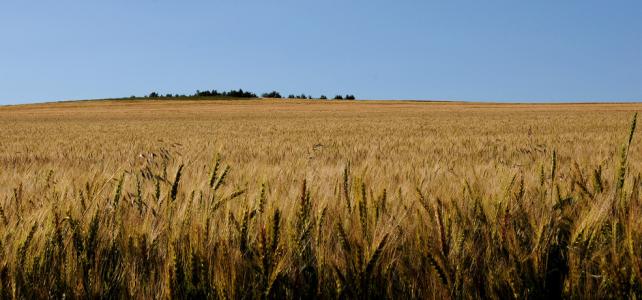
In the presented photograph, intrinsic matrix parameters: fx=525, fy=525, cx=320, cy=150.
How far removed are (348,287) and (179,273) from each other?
45cm

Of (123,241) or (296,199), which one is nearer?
→ (123,241)

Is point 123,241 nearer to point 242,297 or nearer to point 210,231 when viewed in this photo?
point 210,231

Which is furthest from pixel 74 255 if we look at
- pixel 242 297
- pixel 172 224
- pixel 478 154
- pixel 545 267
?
pixel 478 154

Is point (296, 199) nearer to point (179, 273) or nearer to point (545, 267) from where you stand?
point (179, 273)

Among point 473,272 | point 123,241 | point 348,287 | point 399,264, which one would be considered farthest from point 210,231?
point 473,272

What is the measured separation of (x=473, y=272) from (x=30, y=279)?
1210 mm

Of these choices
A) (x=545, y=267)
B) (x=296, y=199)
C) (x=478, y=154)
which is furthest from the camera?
(x=478, y=154)

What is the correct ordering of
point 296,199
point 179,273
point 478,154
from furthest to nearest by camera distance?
point 478,154, point 296,199, point 179,273

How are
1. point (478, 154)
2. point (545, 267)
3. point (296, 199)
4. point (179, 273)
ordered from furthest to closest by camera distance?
point (478, 154)
point (296, 199)
point (545, 267)
point (179, 273)

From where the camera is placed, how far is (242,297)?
1.37m

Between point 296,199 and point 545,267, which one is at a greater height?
point 296,199

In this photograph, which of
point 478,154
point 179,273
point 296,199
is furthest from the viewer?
point 478,154

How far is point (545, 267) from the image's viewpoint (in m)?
1.47

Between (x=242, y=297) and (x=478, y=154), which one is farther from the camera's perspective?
(x=478, y=154)
